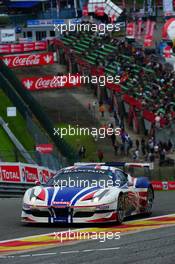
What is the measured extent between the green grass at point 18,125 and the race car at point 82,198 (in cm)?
1634

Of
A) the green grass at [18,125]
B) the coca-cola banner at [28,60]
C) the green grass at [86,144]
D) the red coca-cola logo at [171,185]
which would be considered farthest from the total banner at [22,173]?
the coca-cola banner at [28,60]

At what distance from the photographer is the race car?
44.9 feet

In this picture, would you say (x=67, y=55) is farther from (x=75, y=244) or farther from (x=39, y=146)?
(x=75, y=244)

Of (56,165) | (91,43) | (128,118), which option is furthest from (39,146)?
(91,43)

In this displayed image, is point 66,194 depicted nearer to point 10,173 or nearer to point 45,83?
point 10,173

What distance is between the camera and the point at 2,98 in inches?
1496

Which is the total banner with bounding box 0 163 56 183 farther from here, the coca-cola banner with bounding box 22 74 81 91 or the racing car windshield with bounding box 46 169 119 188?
the coca-cola banner with bounding box 22 74 81 91

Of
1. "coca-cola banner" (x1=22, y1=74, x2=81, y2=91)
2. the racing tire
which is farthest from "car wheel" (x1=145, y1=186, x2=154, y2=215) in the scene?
"coca-cola banner" (x1=22, y1=74, x2=81, y2=91)

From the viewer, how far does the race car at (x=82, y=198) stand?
13680 mm

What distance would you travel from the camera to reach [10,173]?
24.7 meters

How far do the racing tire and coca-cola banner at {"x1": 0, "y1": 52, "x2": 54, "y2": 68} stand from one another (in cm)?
3442

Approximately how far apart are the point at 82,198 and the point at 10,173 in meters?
11.1

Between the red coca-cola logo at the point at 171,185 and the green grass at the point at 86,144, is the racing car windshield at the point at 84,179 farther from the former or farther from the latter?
the green grass at the point at 86,144

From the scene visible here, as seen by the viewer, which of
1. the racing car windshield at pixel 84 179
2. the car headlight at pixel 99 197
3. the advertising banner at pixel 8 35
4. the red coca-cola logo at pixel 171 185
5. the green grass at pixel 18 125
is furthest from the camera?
the advertising banner at pixel 8 35
